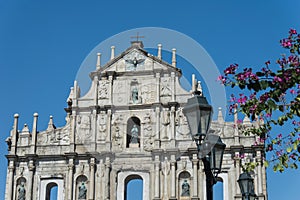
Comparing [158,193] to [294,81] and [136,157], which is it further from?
[294,81]

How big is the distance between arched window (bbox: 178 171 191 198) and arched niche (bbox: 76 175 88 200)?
4.68 m

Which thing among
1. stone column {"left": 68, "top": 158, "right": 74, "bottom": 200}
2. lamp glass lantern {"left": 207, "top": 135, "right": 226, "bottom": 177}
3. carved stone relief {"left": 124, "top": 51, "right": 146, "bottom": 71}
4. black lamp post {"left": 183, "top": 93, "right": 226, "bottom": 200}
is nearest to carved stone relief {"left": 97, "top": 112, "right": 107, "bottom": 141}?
stone column {"left": 68, "top": 158, "right": 74, "bottom": 200}

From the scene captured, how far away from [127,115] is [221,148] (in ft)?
68.0

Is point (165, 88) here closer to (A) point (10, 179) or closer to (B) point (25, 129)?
(B) point (25, 129)

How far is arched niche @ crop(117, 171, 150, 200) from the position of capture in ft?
99.0

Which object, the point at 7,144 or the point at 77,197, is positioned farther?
the point at 7,144

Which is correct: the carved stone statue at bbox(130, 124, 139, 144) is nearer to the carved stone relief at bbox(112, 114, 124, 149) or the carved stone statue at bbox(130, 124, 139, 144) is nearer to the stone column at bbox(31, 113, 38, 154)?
the carved stone relief at bbox(112, 114, 124, 149)

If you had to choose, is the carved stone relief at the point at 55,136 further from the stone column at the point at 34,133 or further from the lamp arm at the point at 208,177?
the lamp arm at the point at 208,177

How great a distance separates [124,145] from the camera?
3108cm

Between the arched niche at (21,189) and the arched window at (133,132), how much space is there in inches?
219

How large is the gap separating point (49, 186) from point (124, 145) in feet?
14.4

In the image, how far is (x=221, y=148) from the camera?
1106cm

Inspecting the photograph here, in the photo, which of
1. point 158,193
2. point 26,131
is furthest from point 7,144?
point 158,193

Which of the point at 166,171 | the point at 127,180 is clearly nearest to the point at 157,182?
the point at 166,171
